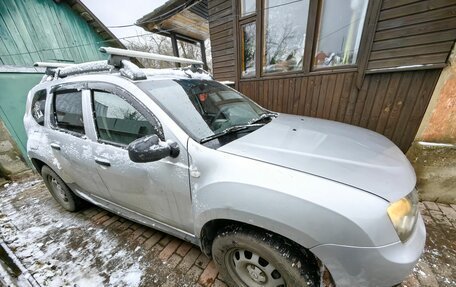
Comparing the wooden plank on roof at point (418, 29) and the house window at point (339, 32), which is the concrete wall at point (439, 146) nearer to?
the wooden plank on roof at point (418, 29)

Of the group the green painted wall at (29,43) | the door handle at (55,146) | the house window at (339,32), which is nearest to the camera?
the door handle at (55,146)

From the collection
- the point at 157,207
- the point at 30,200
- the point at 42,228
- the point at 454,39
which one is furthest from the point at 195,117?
the point at 30,200

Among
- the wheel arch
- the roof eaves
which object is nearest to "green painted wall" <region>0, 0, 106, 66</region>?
the roof eaves

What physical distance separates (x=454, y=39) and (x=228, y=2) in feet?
13.3

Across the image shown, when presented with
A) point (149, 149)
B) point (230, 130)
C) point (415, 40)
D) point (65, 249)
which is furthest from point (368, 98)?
point (65, 249)

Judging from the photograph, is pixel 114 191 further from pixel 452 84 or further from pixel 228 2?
pixel 228 2

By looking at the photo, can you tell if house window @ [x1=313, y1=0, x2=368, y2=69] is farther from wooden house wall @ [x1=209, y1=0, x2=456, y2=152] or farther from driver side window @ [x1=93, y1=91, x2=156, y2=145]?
driver side window @ [x1=93, y1=91, x2=156, y2=145]

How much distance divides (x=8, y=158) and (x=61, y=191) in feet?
8.75

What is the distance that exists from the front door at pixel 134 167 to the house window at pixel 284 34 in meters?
3.41

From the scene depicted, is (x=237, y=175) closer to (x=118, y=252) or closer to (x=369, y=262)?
(x=369, y=262)

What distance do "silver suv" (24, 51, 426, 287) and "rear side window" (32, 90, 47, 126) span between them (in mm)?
178

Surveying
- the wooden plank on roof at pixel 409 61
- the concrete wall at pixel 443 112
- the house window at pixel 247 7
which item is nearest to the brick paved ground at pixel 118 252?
the concrete wall at pixel 443 112

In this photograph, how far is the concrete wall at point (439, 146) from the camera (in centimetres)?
242

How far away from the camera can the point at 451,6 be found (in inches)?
91.9
